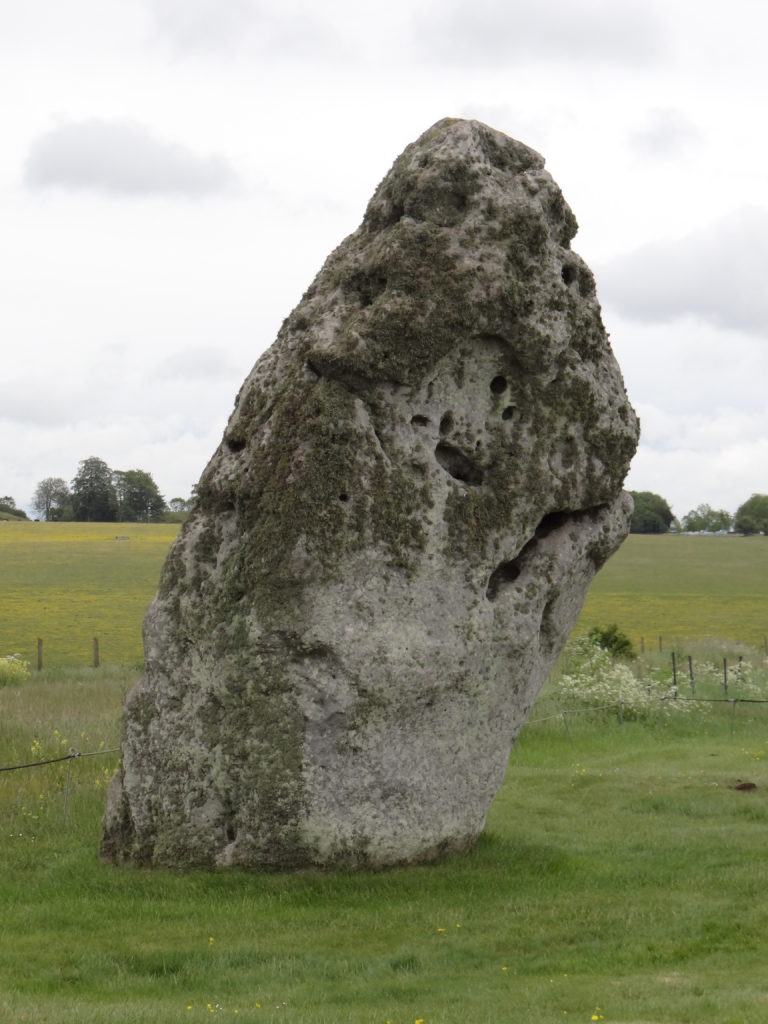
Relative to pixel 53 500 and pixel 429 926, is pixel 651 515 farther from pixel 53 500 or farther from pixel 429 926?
pixel 429 926

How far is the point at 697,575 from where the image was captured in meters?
86.1

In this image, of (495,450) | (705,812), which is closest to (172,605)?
(495,450)

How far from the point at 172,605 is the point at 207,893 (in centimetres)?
303

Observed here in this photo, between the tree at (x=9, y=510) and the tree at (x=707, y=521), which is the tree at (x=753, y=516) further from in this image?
the tree at (x=9, y=510)

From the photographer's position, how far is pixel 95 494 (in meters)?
129

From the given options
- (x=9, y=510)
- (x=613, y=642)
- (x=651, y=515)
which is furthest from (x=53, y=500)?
(x=613, y=642)

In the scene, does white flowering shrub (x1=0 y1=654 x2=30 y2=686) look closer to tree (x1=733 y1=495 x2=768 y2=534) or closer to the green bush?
the green bush

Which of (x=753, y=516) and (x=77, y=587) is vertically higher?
(x=753, y=516)

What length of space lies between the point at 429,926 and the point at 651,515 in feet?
449

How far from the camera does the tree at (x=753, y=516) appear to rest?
14875 cm

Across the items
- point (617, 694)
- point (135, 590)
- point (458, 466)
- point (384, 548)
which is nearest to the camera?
point (384, 548)

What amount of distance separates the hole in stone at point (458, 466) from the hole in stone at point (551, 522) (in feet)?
3.98

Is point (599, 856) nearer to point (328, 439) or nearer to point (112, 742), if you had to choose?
point (328, 439)

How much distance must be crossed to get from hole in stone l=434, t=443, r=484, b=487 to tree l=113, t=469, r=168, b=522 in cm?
11938
